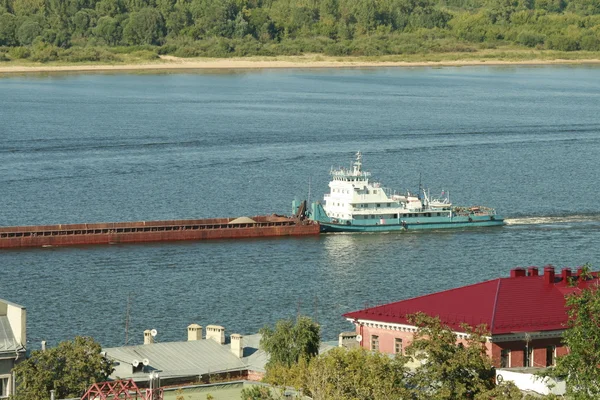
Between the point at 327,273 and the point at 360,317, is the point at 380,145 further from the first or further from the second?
the point at 360,317

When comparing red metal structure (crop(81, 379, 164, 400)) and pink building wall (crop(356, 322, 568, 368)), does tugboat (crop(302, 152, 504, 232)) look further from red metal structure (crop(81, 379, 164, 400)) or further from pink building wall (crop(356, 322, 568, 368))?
red metal structure (crop(81, 379, 164, 400))

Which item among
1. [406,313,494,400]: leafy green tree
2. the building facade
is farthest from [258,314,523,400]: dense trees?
the building facade

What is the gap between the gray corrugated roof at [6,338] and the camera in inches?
1594

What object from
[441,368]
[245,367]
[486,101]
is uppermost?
[441,368]

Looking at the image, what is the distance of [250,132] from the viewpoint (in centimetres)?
14288

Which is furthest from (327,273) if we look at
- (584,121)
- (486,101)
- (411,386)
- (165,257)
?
(486,101)

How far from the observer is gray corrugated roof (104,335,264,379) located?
4500cm

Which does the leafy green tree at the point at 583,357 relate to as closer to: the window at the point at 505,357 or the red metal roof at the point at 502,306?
the red metal roof at the point at 502,306

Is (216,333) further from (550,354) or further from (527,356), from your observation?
(550,354)

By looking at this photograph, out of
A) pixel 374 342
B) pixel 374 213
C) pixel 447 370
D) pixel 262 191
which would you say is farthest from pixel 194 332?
pixel 262 191

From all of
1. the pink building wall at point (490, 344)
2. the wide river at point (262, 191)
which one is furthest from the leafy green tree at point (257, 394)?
the wide river at point (262, 191)

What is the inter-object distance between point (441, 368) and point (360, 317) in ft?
30.2

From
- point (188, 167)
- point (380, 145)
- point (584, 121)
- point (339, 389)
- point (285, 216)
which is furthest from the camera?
point (584, 121)

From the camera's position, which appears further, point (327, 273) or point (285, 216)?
point (285, 216)
